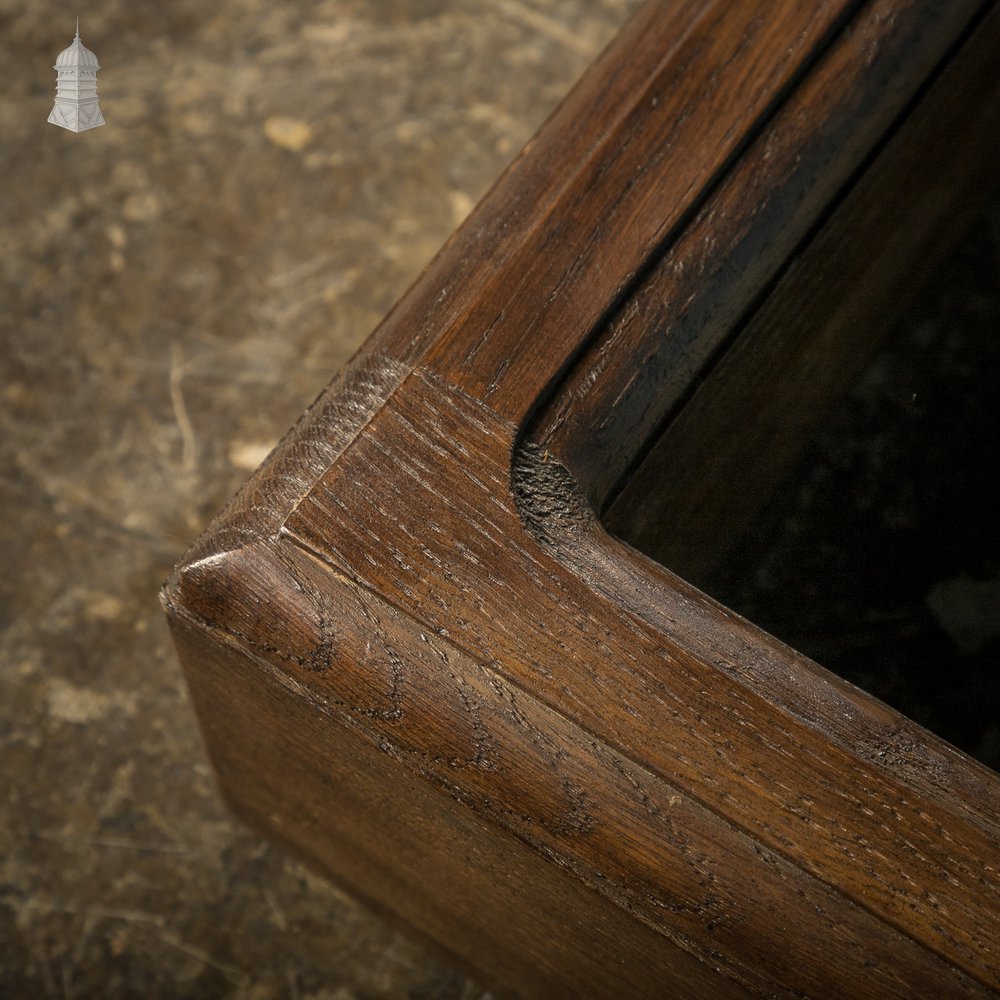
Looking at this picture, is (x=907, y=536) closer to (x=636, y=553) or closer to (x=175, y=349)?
(x=636, y=553)

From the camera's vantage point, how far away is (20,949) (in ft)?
3.72

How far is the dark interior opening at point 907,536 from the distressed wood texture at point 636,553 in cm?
3

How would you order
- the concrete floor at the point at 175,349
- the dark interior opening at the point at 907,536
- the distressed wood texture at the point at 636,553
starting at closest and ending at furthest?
1. the distressed wood texture at the point at 636,553
2. the dark interior opening at the point at 907,536
3. the concrete floor at the point at 175,349

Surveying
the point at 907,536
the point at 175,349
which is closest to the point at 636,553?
the point at 907,536

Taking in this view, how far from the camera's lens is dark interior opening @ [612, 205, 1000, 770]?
0.70 m

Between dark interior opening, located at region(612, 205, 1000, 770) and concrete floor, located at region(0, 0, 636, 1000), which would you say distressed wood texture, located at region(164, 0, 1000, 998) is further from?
concrete floor, located at region(0, 0, 636, 1000)

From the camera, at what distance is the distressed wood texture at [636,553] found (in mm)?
563

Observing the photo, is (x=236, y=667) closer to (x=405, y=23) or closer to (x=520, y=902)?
(x=520, y=902)

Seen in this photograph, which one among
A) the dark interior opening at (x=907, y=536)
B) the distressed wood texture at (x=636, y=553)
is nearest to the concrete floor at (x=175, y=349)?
the distressed wood texture at (x=636, y=553)

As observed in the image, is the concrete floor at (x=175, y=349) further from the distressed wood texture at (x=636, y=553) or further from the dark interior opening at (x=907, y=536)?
the dark interior opening at (x=907, y=536)

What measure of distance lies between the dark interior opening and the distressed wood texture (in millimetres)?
25

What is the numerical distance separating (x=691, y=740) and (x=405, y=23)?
1.24 metres

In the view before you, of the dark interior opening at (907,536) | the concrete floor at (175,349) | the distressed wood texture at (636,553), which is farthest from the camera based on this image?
the concrete floor at (175,349)

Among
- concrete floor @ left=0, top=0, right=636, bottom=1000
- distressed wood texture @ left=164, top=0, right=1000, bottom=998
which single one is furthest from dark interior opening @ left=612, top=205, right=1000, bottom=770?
concrete floor @ left=0, top=0, right=636, bottom=1000
